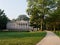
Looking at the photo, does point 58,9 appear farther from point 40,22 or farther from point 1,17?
point 1,17

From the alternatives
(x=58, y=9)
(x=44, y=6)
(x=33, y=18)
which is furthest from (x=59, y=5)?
(x=33, y=18)

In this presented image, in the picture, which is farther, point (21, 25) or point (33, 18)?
point (21, 25)

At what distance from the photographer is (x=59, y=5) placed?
263 feet

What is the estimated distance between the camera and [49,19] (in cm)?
7875

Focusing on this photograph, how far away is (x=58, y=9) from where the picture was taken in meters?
80.3

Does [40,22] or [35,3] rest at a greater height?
[35,3]

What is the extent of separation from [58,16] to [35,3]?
11.3m

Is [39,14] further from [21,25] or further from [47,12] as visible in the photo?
[21,25]

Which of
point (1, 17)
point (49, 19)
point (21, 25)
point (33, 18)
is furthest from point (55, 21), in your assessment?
point (21, 25)

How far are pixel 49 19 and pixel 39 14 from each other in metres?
5.01

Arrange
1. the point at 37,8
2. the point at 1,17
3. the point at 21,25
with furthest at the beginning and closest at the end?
the point at 21,25
the point at 1,17
the point at 37,8

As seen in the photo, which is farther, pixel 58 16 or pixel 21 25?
pixel 21 25

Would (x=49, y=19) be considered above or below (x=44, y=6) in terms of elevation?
below

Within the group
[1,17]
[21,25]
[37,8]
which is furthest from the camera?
[21,25]
